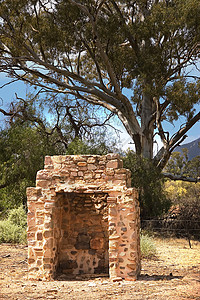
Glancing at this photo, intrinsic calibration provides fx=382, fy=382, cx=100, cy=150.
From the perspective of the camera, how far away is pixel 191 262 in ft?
36.5

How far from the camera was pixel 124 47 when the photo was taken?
19641 mm

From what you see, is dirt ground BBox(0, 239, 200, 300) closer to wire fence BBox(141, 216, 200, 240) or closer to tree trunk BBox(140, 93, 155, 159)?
wire fence BBox(141, 216, 200, 240)

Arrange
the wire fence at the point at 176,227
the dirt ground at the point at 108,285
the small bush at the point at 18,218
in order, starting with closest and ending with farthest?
the dirt ground at the point at 108,285 < the small bush at the point at 18,218 < the wire fence at the point at 176,227

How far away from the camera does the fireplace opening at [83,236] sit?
30.0 feet

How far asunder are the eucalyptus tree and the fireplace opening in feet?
29.4

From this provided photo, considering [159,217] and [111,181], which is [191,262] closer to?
[111,181]

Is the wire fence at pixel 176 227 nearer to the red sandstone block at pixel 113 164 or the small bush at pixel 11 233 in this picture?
the small bush at pixel 11 233

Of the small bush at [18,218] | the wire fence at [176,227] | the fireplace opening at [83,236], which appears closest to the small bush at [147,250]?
the fireplace opening at [83,236]

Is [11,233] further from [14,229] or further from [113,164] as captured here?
[113,164]

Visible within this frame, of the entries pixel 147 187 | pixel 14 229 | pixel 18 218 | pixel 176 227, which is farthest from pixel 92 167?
pixel 147 187

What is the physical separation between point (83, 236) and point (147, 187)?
877 centimetres

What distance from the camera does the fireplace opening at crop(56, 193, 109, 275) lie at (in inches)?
360

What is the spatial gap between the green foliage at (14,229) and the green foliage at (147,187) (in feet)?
18.1

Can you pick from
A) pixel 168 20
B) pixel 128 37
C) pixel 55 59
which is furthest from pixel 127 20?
pixel 55 59
